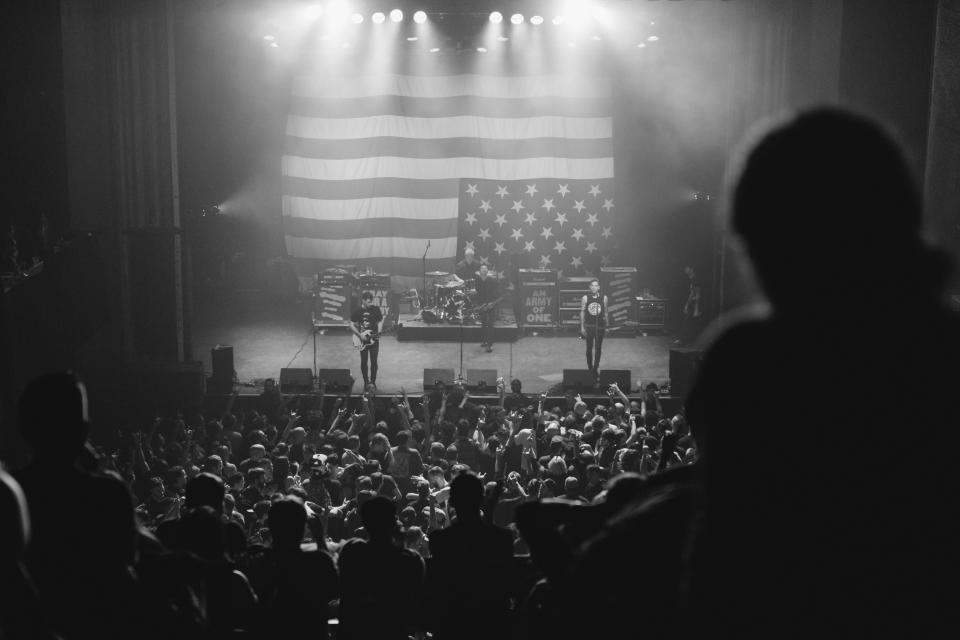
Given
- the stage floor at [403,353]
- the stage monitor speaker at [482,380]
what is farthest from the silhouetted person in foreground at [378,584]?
the stage floor at [403,353]

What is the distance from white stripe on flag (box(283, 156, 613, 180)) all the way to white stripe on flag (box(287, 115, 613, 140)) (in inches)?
20.3

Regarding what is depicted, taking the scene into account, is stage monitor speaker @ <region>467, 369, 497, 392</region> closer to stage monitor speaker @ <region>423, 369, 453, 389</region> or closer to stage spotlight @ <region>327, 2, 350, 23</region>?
stage monitor speaker @ <region>423, 369, 453, 389</region>

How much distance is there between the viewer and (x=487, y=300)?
796 inches

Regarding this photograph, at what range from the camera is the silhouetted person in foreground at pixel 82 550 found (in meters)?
1.92

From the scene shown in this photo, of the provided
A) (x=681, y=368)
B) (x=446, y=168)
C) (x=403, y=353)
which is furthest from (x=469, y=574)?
(x=446, y=168)

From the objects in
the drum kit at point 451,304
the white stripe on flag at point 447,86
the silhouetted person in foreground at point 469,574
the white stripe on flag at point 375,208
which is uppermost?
the white stripe on flag at point 447,86

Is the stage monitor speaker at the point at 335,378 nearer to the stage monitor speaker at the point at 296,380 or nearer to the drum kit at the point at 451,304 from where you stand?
the stage monitor speaker at the point at 296,380

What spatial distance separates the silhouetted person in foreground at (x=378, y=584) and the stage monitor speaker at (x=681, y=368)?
12.0 metres

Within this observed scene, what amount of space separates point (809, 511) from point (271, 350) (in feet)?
62.4

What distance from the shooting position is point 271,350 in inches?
774

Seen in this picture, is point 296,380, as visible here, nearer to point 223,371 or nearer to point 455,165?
point 223,371

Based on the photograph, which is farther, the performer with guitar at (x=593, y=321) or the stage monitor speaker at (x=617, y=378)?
the performer with guitar at (x=593, y=321)

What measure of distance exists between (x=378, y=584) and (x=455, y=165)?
1943cm

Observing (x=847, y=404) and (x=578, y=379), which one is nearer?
(x=847, y=404)
